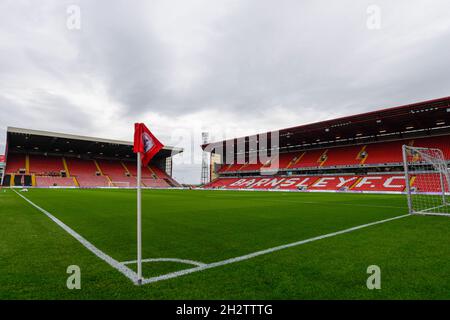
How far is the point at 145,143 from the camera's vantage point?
3.63 m

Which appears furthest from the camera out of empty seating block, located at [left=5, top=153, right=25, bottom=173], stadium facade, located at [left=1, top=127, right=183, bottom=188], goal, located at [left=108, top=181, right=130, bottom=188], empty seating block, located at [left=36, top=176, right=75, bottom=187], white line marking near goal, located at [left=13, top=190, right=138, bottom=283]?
goal, located at [left=108, top=181, right=130, bottom=188]

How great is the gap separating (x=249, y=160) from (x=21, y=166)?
48.4 meters

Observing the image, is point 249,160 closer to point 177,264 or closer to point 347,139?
point 347,139

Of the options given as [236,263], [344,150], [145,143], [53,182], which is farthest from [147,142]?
[53,182]

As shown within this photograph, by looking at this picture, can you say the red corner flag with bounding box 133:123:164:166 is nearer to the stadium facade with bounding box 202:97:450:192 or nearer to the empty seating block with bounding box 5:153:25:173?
the stadium facade with bounding box 202:97:450:192

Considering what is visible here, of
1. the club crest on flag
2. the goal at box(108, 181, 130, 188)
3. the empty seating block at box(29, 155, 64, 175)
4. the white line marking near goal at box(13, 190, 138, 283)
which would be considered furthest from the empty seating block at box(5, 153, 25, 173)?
the club crest on flag

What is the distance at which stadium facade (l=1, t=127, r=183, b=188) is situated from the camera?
1841 inches

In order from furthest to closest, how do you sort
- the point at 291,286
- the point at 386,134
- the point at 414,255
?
the point at 386,134 < the point at 414,255 < the point at 291,286

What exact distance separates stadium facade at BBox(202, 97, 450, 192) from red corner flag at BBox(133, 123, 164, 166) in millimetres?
33910

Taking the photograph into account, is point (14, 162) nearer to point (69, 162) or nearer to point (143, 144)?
point (69, 162)

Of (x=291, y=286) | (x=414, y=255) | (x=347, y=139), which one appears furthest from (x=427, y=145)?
(x=291, y=286)

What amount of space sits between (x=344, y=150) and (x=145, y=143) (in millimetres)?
48097

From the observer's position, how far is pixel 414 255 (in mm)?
4418
